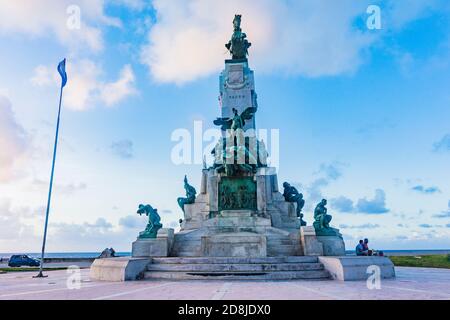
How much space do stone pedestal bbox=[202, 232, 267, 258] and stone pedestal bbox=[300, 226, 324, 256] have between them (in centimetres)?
185

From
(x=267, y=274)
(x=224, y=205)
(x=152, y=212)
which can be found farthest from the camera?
(x=224, y=205)

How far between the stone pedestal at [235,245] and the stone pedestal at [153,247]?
1846 mm

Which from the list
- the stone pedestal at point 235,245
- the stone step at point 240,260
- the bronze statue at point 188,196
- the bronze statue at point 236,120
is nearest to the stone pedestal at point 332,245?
the stone step at point 240,260

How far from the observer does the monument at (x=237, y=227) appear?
1120 cm

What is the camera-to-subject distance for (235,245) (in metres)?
13.7

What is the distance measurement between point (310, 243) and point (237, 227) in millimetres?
4398

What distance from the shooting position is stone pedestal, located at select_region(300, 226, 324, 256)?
13742mm

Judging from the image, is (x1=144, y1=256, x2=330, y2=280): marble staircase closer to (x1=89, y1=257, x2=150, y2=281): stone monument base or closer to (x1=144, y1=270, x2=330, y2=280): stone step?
(x1=144, y1=270, x2=330, y2=280): stone step

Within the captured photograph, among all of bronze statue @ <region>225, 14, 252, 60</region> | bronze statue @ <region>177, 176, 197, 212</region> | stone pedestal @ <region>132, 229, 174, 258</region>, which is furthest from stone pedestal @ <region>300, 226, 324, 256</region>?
bronze statue @ <region>225, 14, 252, 60</region>
